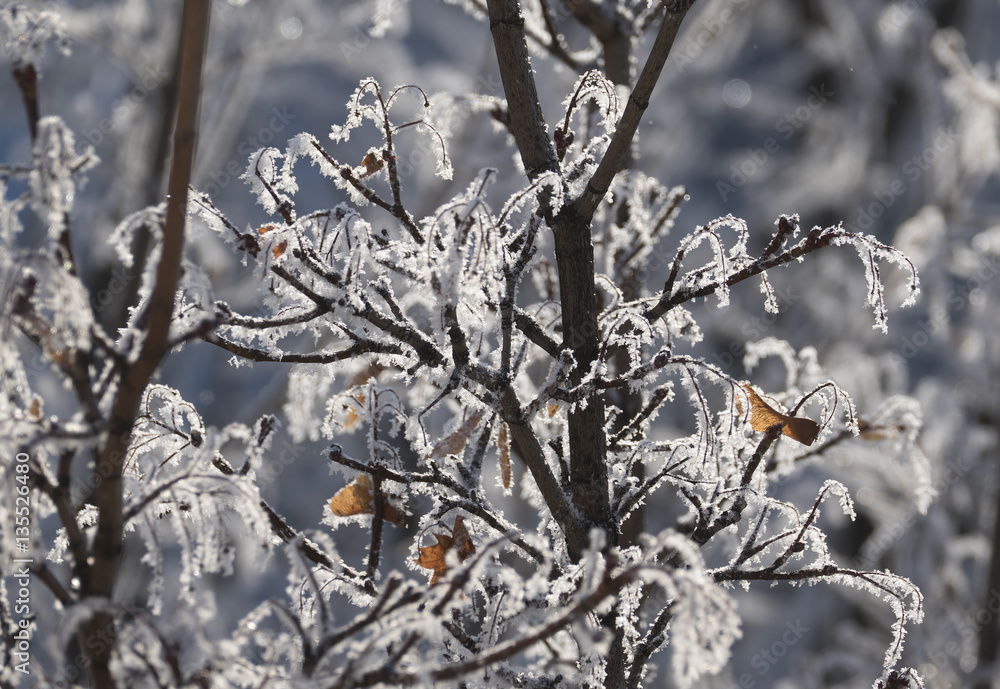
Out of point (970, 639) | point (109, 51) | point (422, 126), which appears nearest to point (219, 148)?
point (109, 51)

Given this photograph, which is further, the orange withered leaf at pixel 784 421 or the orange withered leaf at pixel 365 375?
the orange withered leaf at pixel 365 375

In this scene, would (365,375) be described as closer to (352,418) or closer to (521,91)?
(352,418)

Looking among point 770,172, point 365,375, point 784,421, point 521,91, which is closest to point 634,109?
point 521,91

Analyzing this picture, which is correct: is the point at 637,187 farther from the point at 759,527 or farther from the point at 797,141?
the point at 797,141

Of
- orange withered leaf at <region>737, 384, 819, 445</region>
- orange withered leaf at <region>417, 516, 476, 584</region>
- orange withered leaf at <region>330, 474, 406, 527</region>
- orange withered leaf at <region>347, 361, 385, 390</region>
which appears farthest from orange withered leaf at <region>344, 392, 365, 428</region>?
orange withered leaf at <region>737, 384, 819, 445</region>

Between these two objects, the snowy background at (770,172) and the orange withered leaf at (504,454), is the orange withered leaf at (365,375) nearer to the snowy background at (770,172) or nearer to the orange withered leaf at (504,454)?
the orange withered leaf at (504,454)

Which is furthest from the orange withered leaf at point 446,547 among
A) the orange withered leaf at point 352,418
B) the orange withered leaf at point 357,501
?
the orange withered leaf at point 352,418
